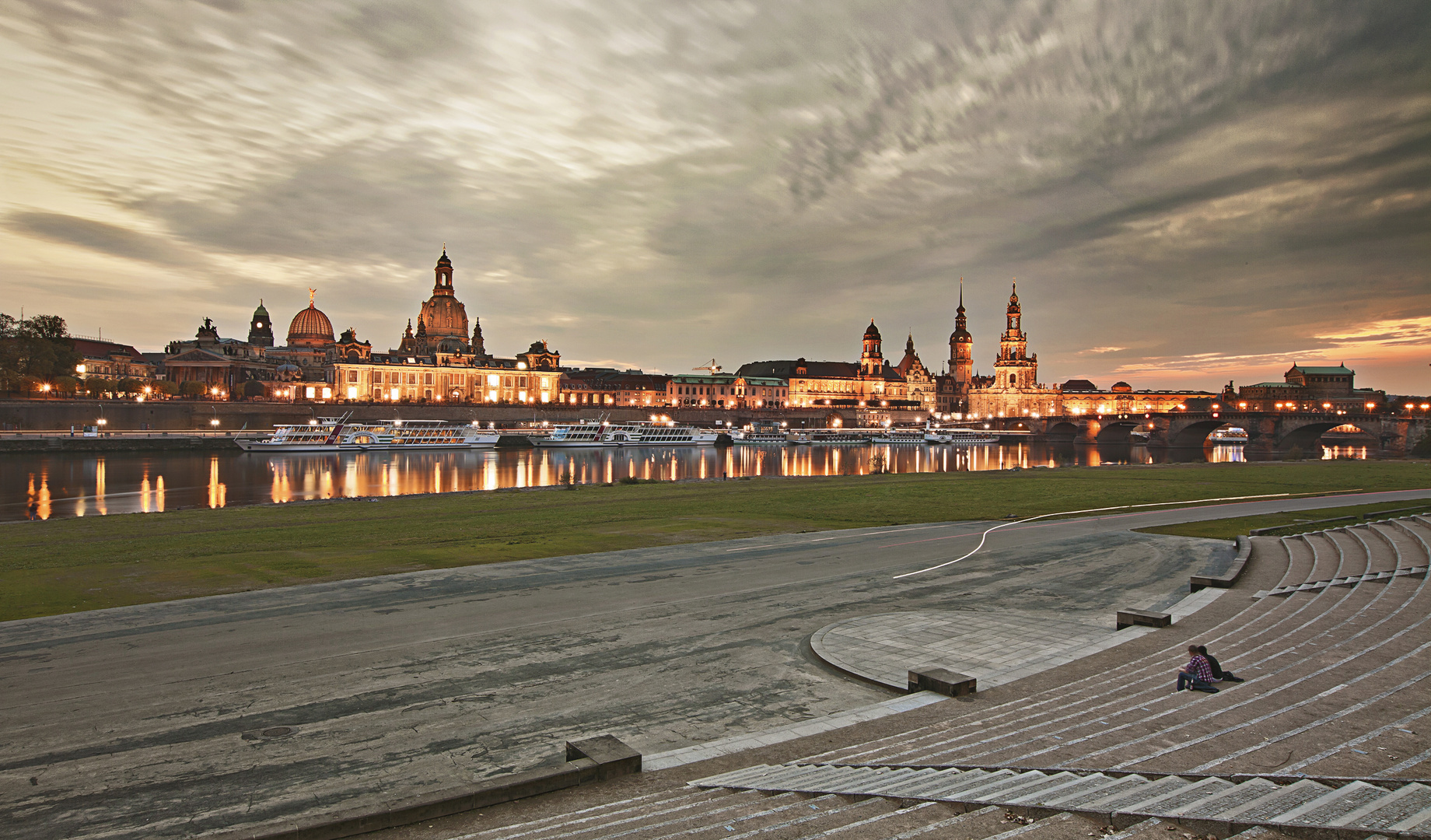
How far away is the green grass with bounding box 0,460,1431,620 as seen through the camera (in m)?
17.5

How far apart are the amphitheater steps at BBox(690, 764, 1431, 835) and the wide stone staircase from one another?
0.06 feet

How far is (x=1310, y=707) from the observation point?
820cm

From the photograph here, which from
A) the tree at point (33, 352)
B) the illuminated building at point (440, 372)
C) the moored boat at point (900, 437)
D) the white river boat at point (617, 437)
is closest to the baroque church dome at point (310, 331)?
the illuminated building at point (440, 372)

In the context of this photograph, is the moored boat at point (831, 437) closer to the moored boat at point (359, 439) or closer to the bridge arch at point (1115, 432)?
the bridge arch at point (1115, 432)

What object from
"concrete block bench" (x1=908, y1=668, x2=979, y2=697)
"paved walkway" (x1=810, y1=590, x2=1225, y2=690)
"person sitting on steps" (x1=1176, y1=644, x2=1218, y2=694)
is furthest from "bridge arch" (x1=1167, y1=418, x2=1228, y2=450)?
"concrete block bench" (x1=908, y1=668, x2=979, y2=697)

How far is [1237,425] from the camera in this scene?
414 feet

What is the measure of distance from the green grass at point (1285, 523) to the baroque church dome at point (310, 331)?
203m

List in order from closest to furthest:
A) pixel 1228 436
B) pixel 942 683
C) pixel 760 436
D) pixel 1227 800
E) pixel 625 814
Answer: pixel 1227 800 → pixel 625 814 → pixel 942 683 → pixel 760 436 → pixel 1228 436

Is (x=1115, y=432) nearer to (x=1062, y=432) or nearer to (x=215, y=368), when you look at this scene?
(x=1062, y=432)

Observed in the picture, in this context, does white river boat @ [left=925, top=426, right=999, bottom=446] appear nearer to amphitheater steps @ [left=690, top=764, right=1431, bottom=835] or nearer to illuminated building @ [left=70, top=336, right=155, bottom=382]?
amphitheater steps @ [left=690, top=764, right=1431, bottom=835]

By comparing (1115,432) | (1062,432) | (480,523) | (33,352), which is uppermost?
(33,352)

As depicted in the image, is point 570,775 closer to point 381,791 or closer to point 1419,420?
point 381,791

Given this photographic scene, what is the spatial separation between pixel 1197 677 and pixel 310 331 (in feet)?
713

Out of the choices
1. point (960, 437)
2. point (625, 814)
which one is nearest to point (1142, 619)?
point (625, 814)
